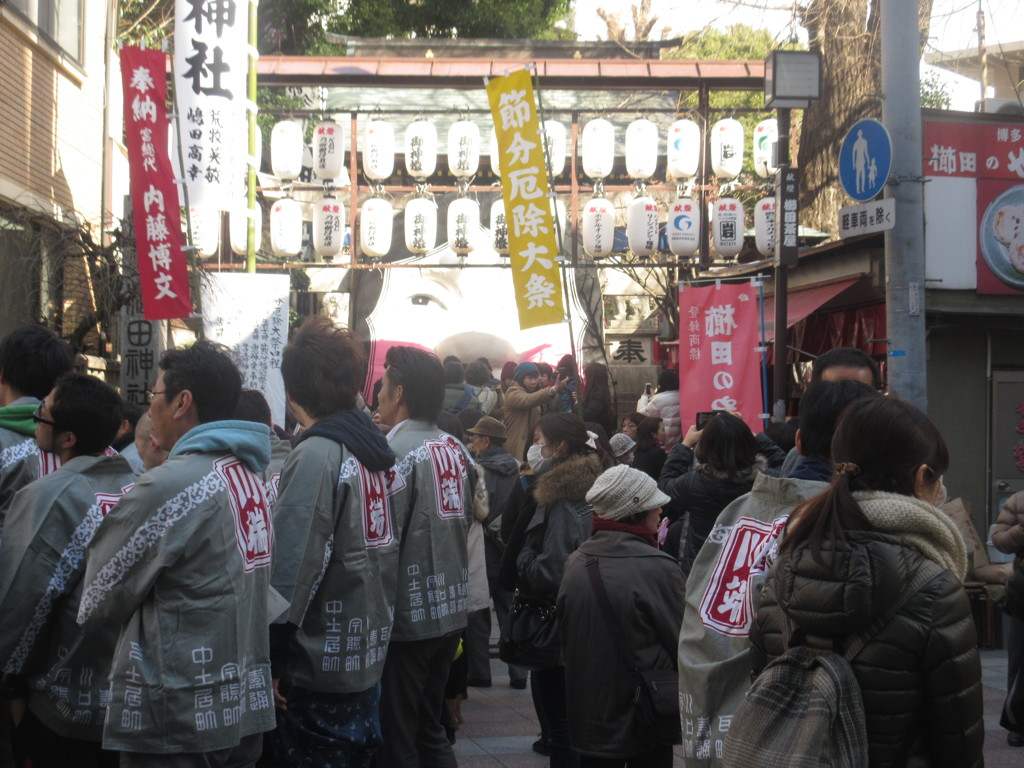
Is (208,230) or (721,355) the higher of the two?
(208,230)

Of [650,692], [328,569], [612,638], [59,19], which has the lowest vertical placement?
[650,692]

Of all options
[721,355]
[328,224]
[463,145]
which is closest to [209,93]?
[328,224]

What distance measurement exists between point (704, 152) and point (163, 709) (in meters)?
14.4

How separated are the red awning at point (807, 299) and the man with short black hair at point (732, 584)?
26.2ft

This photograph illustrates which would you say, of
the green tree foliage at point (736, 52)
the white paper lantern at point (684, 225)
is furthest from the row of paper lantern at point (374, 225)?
the green tree foliage at point (736, 52)

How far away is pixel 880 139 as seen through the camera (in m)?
7.99

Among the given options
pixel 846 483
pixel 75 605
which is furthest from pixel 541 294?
pixel 846 483

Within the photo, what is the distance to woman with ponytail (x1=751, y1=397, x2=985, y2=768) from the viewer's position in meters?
2.50

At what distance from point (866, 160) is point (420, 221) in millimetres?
9363

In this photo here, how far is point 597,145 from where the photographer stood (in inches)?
636

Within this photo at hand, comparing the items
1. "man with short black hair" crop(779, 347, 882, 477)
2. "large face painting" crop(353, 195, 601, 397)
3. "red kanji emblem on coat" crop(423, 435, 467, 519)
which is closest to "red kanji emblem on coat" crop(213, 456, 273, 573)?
"red kanji emblem on coat" crop(423, 435, 467, 519)

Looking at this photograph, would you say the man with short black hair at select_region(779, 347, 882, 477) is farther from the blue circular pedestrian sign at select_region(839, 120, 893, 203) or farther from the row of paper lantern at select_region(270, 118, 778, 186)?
the row of paper lantern at select_region(270, 118, 778, 186)

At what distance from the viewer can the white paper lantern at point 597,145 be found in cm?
1612

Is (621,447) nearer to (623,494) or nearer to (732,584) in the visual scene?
(623,494)
